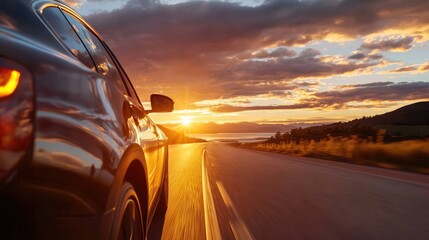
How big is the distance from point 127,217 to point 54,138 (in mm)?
1226

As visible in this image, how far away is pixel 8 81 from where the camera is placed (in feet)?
6.05

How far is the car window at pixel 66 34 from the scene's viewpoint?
2739 mm

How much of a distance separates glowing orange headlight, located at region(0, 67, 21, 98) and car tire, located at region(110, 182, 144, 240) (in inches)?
38.4

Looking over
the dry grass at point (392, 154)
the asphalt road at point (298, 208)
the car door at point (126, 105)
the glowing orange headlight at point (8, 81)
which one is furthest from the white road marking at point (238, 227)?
the dry grass at point (392, 154)

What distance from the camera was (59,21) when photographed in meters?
2.93

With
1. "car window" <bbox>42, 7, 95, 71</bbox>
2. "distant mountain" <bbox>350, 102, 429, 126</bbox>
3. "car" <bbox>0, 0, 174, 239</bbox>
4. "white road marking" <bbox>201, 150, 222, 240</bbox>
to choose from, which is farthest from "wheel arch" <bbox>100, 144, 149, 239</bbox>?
"distant mountain" <bbox>350, 102, 429, 126</bbox>

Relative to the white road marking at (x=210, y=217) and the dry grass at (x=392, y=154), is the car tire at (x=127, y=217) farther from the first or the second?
the dry grass at (x=392, y=154)

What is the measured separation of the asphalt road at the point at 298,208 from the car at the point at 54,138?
291 centimetres

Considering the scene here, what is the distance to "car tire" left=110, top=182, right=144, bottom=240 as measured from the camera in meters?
2.65

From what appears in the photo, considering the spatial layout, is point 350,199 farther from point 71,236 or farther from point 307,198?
point 71,236

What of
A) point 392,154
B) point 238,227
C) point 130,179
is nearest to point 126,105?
point 130,179

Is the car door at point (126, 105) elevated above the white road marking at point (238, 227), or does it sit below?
above

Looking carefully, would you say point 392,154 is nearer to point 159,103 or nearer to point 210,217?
point 210,217

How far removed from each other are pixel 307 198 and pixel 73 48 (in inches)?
237
